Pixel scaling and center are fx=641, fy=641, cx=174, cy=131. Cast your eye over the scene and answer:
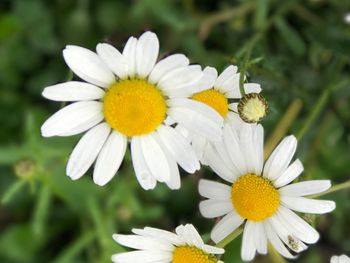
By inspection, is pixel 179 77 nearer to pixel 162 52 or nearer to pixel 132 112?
pixel 132 112

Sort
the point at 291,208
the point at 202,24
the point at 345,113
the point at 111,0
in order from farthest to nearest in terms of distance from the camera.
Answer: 1. the point at 111,0
2. the point at 202,24
3. the point at 345,113
4. the point at 291,208

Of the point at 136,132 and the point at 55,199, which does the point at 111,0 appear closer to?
the point at 55,199

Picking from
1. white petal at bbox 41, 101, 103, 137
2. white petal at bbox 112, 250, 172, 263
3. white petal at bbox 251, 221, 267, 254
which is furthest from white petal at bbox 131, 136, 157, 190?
white petal at bbox 251, 221, 267, 254

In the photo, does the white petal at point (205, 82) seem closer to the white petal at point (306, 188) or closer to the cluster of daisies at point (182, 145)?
the cluster of daisies at point (182, 145)

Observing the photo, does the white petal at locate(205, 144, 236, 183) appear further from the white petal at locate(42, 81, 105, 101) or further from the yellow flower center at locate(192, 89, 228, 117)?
the white petal at locate(42, 81, 105, 101)

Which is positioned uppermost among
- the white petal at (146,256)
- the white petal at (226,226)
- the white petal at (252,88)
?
the white petal at (252,88)

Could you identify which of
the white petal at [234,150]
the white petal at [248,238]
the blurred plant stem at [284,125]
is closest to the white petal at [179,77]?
Answer: the white petal at [234,150]

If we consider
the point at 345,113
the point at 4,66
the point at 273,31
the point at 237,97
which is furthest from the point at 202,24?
the point at 237,97
